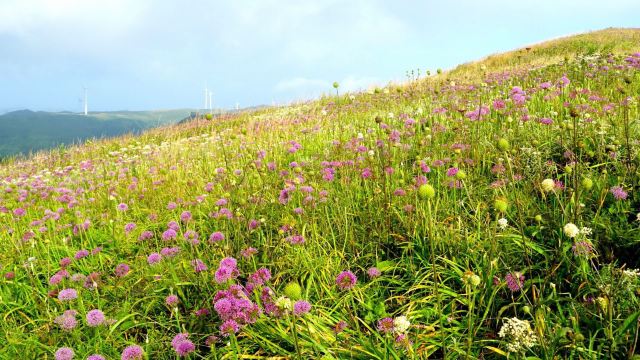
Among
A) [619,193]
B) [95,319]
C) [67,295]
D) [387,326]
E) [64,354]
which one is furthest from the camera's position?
[619,193]

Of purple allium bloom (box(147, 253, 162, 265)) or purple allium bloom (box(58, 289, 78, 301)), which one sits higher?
purple allium bloom (box(147, 253, 162, 265))

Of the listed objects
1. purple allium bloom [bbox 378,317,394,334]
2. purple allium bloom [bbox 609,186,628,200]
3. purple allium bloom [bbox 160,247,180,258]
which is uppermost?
purple allium bloom [bbox 609,186,628,200]

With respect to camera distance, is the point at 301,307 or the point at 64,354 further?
the point at 64,354

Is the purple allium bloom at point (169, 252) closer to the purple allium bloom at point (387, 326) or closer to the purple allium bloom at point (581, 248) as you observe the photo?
the purple allium bloom at point (387, 326)

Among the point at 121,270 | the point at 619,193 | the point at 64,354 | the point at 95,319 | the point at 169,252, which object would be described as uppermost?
the point at 619,193

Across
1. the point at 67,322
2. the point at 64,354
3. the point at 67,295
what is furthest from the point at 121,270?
the point at 64,354

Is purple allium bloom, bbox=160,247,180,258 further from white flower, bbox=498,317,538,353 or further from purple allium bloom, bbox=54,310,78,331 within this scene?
white flower, bbox=498,317,538,353

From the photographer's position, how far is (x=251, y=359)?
205 centimetres

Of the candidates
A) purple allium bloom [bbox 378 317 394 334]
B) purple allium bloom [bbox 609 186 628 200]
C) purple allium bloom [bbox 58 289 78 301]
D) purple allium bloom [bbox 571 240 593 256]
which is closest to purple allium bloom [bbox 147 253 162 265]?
purple allium bloom [bbox 58 289 78 301]

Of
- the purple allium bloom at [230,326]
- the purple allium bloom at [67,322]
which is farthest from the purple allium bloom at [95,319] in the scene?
the purple allium bloom at [230,326]

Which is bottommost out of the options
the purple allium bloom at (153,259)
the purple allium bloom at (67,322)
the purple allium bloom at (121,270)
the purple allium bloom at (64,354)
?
the purple allium bloom at (64,354)

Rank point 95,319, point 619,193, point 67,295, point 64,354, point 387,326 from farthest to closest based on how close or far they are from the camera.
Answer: point 619,193, point 67,295, point 95,319, point 64,354, point 387,326

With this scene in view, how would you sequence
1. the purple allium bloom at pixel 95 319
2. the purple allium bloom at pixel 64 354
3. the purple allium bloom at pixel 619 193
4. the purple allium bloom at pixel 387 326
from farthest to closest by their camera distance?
the purple allium bloom at pixel 619 193
the purple allium bloom at pixel 95 319
the purple allium bloom at pixel 64 354
the purple allium bloom at pixel 387 326

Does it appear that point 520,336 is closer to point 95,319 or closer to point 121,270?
point 95,319
